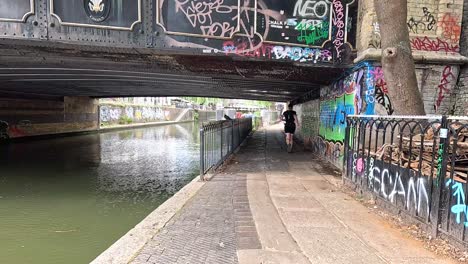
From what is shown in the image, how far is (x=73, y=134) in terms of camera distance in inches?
1140

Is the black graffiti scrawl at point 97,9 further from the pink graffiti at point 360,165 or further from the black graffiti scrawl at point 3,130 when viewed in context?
the black graffiti scrawl at point 3,130

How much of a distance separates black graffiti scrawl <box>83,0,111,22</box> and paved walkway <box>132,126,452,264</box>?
467 centimetres

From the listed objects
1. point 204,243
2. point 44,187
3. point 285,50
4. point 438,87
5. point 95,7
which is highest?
point 95,7

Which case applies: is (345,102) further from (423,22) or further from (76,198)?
(76,198)

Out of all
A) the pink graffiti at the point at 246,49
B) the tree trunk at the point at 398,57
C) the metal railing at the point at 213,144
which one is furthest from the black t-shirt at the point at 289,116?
the tree trunk at the point at 398,57

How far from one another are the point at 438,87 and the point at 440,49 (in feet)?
3.13

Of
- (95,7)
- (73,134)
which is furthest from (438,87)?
(73,134)

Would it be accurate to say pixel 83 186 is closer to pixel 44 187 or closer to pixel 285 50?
pixel 44 187

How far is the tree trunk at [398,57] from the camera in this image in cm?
638

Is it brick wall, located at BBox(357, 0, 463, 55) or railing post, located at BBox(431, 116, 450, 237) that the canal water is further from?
brick wall, located at BBox(357, 0, 463, 55)

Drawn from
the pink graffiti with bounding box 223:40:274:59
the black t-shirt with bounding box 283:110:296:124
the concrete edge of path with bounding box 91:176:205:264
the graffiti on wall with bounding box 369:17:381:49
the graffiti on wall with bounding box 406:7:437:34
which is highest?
the graffiti on wall with bounding box 406:7:437:34

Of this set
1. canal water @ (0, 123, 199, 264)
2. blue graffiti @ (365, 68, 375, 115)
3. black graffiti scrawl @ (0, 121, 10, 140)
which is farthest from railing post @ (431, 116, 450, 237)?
black graffiti scrawl @ (0, 121, 10, 140)

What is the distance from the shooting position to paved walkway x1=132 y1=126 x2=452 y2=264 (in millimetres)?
3793

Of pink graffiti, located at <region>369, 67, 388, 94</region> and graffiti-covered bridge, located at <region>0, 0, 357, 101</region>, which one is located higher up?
graffiti-covered bridge, located at <region>0, 0, 357, 101</region>
